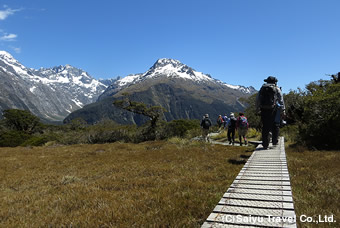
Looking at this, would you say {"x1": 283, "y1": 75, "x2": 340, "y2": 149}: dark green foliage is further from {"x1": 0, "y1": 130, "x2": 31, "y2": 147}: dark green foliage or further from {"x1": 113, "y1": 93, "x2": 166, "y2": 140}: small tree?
{"x1": 0, "y1": 130, "x2": 31, "y2": 147}: dark green foliage

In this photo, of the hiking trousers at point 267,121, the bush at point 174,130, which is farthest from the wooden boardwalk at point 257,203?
the bush at point 174,130

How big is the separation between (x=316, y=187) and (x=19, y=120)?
5341 cm

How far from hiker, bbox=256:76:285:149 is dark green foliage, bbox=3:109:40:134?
48.3 m

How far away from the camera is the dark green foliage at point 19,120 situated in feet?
157

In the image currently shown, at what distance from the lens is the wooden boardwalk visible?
11.6 ft

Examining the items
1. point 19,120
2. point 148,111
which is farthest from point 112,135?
point 19,120

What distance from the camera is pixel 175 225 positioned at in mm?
4004

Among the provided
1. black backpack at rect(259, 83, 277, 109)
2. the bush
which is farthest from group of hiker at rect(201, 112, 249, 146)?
black backpack at rect(259, 83, 277, 109)

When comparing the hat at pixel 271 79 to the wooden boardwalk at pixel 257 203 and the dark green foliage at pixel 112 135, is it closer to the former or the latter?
the wooden boardwalk at pixel 257 203

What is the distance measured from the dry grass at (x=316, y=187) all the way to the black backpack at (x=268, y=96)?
229cm

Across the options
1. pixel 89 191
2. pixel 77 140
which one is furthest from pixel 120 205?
pixel 77 140

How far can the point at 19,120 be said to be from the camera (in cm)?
4806

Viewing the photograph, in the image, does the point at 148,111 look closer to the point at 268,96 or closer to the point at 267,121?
the point at 267,121

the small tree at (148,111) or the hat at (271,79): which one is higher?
the hat at (271,79)
